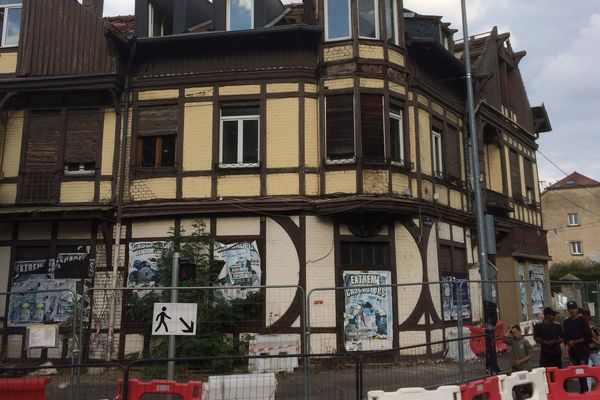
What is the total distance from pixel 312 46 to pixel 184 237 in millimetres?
5974

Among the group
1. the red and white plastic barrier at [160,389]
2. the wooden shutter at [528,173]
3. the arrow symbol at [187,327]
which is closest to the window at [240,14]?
the arrow symbol at [187,327]

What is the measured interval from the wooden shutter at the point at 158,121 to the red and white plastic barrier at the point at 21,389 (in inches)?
312

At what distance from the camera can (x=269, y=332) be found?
1270 cm

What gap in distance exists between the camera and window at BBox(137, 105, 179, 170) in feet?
46.1

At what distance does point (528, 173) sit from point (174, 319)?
17647 millimetres

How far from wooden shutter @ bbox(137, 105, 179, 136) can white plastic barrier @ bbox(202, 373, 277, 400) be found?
26.5ft

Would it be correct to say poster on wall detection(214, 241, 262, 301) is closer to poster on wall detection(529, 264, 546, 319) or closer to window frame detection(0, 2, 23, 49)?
window frame detection(0, 2, 23, 49)

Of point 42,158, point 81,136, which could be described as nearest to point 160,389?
point 81,136

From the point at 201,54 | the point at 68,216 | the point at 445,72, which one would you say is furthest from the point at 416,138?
the point at 68,216

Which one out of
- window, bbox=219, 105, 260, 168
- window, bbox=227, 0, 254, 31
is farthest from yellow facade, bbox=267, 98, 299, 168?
window, bbox=227, 0, 254, 31

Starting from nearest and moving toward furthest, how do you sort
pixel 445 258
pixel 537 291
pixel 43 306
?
pixel 43 306
pixel 445 258
pixel 537 291

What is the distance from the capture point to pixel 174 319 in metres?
8.70

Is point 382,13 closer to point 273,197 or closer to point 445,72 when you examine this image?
point 445,72

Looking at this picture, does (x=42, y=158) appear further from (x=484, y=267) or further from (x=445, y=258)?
(x=484, y=267)
